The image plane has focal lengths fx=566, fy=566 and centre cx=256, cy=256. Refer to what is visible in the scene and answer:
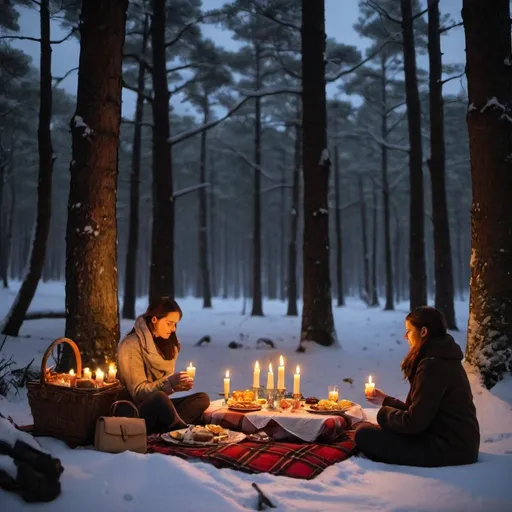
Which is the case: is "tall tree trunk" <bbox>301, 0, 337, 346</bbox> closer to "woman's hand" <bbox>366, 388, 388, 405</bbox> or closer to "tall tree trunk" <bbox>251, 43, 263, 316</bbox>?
"woman's hand" <bbox>366, 388, 388, 405</bbox>

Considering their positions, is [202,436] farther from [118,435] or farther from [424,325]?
[424,325]

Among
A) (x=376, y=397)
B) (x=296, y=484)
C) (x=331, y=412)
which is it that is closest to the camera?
(x=296, y=484)

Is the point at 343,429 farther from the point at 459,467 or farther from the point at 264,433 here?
the point at 459,467


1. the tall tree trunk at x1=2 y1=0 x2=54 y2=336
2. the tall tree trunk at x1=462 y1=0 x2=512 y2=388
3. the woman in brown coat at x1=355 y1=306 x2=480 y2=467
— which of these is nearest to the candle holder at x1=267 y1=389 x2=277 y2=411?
the woman in brown coat at x1=355 y1=306 x2=480 y2=467

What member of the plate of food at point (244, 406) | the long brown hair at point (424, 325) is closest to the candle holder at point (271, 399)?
the plate of food at point (244, 406)

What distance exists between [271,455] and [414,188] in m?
13.3

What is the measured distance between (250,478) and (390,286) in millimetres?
23510

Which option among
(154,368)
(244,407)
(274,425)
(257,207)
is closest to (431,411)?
(274,425)

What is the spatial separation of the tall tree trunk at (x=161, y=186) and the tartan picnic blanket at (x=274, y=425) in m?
7.54

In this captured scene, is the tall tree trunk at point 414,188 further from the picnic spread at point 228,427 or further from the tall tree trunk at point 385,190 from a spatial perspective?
the picnic spread at point 228,427

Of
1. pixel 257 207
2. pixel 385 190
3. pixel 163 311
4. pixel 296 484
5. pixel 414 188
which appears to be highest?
pixel 385 190

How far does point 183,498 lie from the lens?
4.09 meters

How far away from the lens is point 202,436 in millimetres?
5473

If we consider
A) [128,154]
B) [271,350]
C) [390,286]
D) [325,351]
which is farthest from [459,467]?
[128,154]
